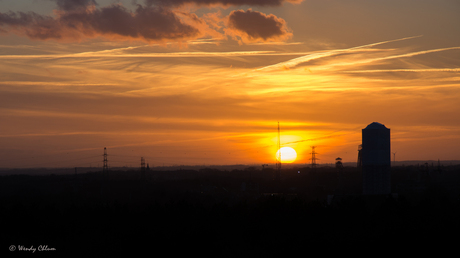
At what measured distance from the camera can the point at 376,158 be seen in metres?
90.6

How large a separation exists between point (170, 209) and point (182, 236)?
707 inches

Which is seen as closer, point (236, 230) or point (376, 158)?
point (236, 230)

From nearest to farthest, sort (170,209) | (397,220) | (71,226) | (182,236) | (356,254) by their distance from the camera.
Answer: (356,254)
(182,236)
(397,220)
(71,226)
(170,209)

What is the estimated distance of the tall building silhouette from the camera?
90.6m

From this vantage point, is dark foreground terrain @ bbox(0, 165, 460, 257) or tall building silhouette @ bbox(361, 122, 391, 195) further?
tall building silhouette @ bbox(361, 122, 391, 195)

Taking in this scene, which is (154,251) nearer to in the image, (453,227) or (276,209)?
(276,209)

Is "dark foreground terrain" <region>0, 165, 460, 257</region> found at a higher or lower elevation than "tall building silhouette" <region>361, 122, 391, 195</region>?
lower

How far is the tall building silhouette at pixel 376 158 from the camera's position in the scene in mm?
90562

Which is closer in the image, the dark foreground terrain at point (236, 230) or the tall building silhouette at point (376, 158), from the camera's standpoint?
the dark foreground terrain at point (236, 230)

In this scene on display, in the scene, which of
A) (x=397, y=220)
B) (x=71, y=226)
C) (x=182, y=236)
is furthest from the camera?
(x=71, y=226)

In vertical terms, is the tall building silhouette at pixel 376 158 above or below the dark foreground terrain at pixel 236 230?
above

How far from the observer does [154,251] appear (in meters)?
46.5

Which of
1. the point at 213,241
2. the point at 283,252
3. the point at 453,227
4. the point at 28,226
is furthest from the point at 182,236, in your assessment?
the point at 453,227

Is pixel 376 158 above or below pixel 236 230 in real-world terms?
above
